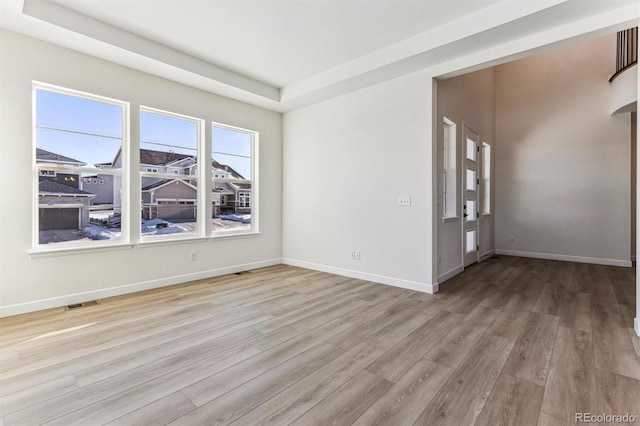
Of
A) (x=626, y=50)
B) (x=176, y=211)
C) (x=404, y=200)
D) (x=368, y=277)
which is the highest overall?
(x=626, y=50)

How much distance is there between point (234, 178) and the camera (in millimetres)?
4840

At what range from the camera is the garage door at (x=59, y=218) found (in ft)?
10.3

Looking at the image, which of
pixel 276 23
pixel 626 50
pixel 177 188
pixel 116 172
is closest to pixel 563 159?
pixel 626 50

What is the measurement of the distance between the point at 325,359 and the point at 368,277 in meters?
2.25

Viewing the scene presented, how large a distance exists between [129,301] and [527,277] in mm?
5475

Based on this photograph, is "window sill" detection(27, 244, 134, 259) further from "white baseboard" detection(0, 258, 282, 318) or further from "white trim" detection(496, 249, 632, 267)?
"white trim" detection(496, 249, 632, 267)

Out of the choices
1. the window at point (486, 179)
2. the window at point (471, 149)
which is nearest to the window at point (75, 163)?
the window at point (471, 149)

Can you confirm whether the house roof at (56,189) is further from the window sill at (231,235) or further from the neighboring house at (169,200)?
the window sill at (231,235)

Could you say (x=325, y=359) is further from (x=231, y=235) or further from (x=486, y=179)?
(x=486, y=179)

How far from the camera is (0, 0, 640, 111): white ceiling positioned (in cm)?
267

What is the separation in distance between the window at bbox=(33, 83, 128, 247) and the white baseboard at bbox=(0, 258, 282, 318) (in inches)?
23.0

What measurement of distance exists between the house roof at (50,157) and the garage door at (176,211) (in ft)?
3.49

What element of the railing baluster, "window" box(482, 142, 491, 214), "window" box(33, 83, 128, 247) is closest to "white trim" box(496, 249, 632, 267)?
"window" box(482, 142, 491, 214)

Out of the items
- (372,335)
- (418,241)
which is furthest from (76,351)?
(418,241)
